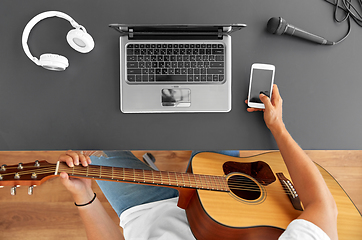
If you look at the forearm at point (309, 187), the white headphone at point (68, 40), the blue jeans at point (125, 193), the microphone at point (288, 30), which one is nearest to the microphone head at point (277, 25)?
the microphone at point (288, 30)

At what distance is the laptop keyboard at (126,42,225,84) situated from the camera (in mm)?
754

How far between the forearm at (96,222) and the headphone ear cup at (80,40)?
643 millimetres

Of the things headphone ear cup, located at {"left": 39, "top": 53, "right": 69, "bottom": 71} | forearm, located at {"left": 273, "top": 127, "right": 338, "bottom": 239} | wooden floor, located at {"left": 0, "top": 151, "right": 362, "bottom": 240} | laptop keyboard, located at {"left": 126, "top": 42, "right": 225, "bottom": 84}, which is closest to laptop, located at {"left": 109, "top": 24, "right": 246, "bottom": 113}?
laptop keyboard, located at {"left": 126, "top": 42, "right": 225, "bottom": 84}

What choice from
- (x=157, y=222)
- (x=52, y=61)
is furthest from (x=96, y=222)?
(x=52, y=61)

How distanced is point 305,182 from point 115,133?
748mm

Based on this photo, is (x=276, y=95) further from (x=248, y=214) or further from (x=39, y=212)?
(x=39, y=212)

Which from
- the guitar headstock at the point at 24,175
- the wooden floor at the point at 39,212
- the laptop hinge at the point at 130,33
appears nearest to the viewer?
the guitar headstock at the point at 24,175

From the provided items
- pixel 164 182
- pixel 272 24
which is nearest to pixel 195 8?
pixel 272 24

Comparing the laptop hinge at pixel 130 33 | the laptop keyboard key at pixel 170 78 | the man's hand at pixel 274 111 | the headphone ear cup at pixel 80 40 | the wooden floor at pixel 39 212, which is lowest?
the wooden floor at pixel 39 212

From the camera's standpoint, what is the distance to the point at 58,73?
2.53 feet

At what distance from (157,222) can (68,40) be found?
828 mm

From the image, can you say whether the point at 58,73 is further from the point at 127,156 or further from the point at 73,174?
the point at 127,156

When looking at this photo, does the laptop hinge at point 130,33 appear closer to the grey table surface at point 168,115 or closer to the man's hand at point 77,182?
the grey table surface at point 168,115

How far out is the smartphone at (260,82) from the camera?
2.54 feet
